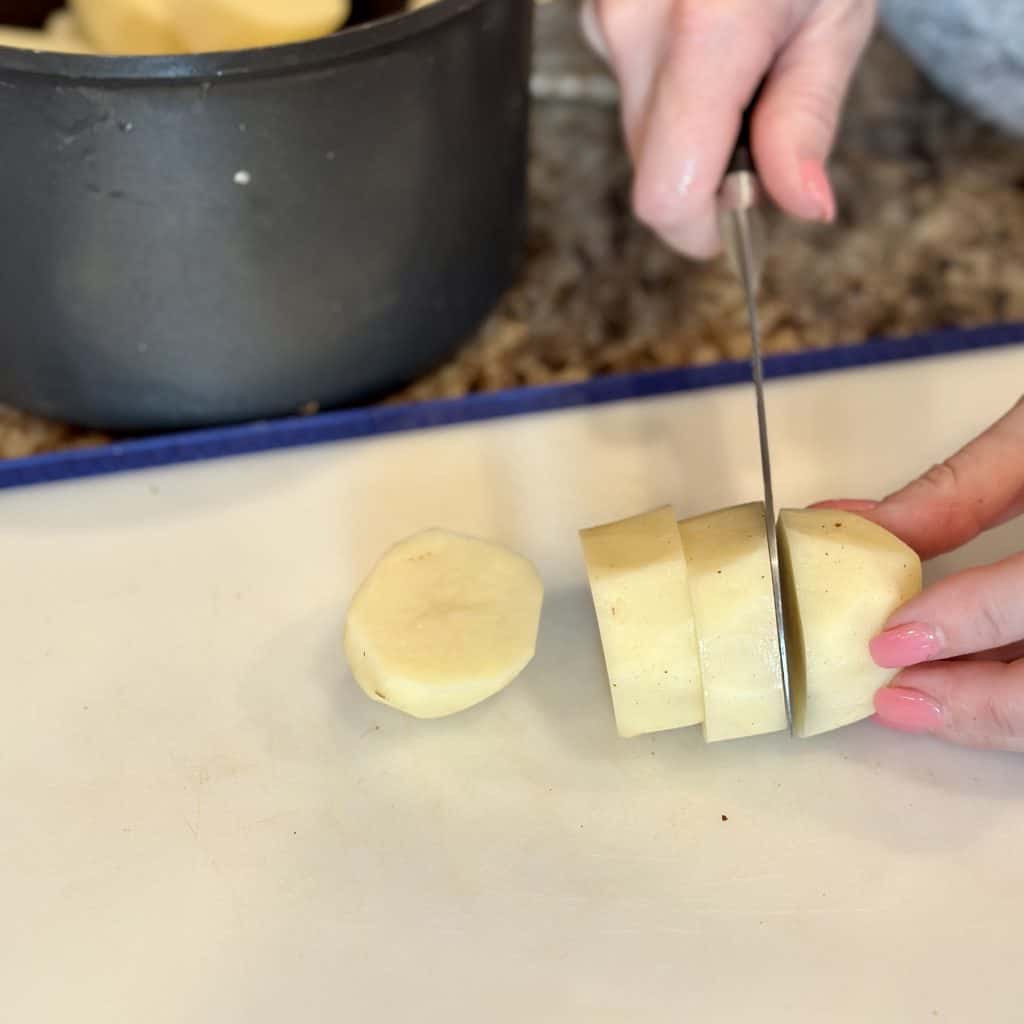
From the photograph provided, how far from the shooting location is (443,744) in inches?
35.2

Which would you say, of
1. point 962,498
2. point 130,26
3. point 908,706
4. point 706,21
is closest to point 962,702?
point 908,706

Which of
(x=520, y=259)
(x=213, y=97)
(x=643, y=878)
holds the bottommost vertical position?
(x=643, y=878)

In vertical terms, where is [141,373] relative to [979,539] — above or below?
above

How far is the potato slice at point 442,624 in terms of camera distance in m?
0.85

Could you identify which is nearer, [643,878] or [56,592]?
[643,878]

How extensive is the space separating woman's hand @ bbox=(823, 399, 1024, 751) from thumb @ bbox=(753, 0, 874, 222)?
Result: 256 millimetres

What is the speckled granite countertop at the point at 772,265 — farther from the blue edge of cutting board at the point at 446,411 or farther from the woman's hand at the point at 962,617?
the woman's hand at the point at 962,617

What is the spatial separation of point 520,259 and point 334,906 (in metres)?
0.66

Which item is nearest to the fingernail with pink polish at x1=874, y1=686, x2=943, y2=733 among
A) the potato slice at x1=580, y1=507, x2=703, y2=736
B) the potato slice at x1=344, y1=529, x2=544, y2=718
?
the potato slice at x1=580, y1=507, x2=703, y2=736

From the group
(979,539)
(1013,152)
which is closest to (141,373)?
(979,539)

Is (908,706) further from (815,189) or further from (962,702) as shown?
(815,189)

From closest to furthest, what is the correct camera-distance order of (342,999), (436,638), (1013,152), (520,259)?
(342,999), (436,638), (520,259), (1013,152)

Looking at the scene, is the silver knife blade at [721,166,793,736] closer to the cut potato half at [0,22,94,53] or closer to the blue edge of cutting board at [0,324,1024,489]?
the blue edge of cutting board at [0,324,1024,489]

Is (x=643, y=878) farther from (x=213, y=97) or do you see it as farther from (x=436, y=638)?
(x=213, y=97)
